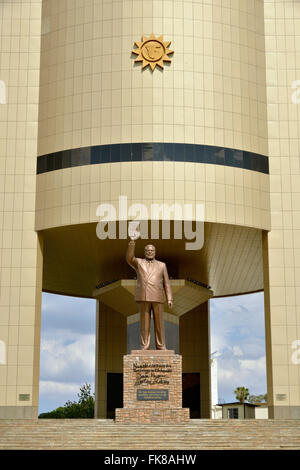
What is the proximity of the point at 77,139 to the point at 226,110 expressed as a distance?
7.23m

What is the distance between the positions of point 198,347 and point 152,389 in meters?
18.9

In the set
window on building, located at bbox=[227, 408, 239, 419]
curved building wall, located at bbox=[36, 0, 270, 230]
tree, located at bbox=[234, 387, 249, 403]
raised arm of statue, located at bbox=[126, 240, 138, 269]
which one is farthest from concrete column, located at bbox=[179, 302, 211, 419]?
tree, located at bbox=[234, 387, 249, 403]

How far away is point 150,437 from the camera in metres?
24.1

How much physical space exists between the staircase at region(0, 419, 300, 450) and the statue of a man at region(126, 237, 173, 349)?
4261 millimetres

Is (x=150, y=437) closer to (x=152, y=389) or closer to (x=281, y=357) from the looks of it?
(x=152, y=389)

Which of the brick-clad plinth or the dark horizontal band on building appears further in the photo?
the dark horizontal band on building

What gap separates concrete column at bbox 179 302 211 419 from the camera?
46.0 m

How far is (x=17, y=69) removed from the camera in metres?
36.9

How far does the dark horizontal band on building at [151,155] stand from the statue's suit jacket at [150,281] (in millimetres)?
6613

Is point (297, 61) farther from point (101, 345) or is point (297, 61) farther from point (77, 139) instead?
point (101, 345)

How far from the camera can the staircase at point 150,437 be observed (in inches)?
927
